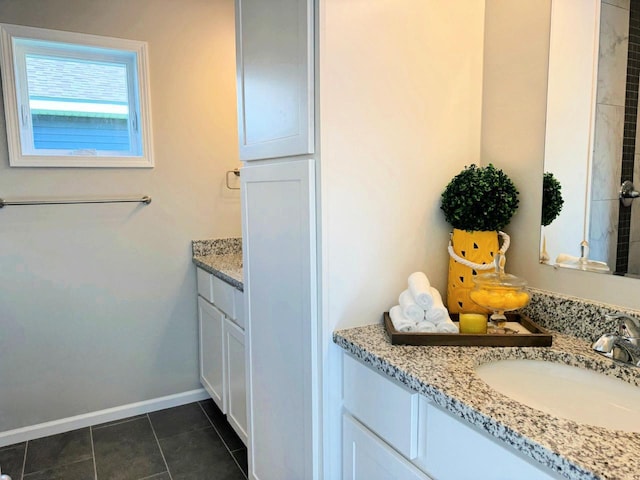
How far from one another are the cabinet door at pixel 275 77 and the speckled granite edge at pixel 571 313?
790mm

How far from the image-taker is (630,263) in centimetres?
115

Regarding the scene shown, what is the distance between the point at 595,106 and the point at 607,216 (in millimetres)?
290

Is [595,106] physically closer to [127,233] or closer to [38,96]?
[127,233]

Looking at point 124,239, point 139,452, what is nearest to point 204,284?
point 124,239

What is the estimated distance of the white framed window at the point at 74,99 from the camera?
224cm

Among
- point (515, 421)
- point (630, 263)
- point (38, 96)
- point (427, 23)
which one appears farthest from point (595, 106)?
point (38, 96)

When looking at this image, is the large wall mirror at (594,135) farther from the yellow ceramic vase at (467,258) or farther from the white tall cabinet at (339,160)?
the white tall cabinet at (339,160)

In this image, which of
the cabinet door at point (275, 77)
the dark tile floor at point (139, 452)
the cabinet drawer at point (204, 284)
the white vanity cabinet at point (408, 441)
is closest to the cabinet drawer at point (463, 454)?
the white vanity cabinet at point (408, 441)

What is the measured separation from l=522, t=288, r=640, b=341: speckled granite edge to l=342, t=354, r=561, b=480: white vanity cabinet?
512 mm

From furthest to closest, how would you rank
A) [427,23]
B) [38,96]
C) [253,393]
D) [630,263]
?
[38,96], [253,393], [427,23], [630,263]

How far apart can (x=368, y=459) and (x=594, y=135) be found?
104cm

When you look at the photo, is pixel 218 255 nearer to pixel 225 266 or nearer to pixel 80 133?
pixel 225 266

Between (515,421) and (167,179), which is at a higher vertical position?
(167,179)

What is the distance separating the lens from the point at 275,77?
1434mm
